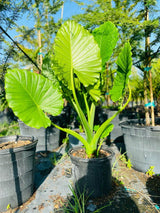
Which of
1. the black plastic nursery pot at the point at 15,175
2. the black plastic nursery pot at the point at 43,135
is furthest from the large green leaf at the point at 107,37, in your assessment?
the black plastic nursery pot at the point at 43,135

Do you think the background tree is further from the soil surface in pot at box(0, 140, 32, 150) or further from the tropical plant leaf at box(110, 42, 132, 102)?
the soil surface in pot at box(0, 140, 32, 150)

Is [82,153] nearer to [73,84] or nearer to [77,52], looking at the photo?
[73,84]

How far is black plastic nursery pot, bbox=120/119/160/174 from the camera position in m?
1.53

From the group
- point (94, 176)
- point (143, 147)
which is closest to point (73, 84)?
point (94, 176)

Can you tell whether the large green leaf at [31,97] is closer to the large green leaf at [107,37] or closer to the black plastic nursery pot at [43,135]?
the large green leaf at [107,37]

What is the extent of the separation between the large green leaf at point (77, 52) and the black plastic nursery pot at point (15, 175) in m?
0.77

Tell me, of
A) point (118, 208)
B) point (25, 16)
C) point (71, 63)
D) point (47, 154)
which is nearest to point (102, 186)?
point (118, 208)

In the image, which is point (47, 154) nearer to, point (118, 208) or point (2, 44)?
point (118, 208)

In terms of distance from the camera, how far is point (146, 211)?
1094mm

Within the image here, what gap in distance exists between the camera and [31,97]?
111 centimetres

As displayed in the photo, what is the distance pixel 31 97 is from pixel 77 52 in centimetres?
58

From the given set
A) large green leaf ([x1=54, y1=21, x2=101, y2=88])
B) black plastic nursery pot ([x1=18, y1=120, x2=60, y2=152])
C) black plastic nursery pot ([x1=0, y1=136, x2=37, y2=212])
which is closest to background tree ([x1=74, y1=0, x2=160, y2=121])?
large green leaf ([x1=54, y1=21, x2=101, y2=88])

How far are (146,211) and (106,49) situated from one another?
1.48 m

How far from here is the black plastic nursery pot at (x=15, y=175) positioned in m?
1.13
